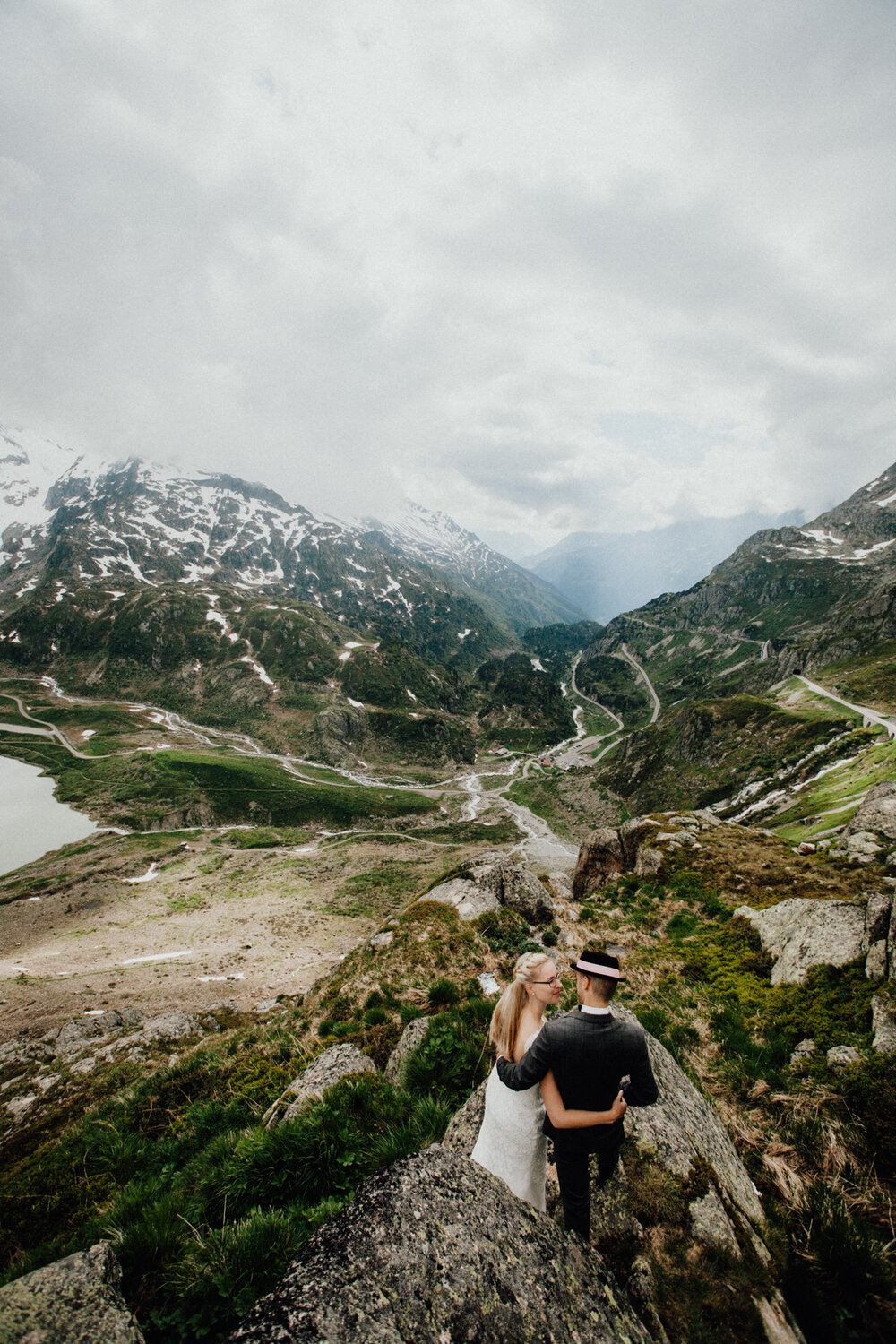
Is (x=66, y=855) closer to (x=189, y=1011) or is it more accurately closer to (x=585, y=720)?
(x=189, y=1011)

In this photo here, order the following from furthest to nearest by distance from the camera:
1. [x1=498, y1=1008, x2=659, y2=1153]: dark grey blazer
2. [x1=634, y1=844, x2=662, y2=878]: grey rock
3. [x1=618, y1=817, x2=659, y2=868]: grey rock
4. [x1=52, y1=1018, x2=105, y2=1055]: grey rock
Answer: [x1=618, y1=817, x2=659, y2=868]: grey rock, [x1=634, y1=844, x2=662, y2=878]: grey rock, [x1=52, y1=1018, x2=105, y2=1055]: grey rock, [x1=498, y1=1008, x2=659, y2=1153]: dark grey blazer

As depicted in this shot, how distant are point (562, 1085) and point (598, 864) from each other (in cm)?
2731

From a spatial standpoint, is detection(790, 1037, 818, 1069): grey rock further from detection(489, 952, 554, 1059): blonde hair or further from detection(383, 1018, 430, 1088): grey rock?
detection(489, 952, 554, 1059): blonde hair

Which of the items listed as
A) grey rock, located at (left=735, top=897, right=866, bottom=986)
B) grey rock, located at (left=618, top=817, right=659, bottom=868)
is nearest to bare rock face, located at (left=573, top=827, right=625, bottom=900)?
grey rock, located at (left=618, top=817, right=659, bottom=868)

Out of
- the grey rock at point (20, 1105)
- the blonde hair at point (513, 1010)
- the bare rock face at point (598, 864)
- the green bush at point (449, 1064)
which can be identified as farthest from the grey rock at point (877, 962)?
the grey rock at point (20, 1105)

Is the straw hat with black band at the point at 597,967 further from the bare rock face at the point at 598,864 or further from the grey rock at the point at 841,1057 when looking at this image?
the bare rock face at the point at 598,864

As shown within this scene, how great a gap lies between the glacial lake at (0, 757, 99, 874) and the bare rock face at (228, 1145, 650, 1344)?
3646 inches

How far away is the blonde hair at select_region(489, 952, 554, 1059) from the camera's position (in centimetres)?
496

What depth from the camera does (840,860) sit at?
18516mm

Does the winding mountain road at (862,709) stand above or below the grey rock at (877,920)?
below

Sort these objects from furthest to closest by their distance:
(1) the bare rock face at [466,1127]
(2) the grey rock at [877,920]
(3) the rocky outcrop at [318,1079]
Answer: (2) the grey rock at [877,920], (3) the rocky outcrop at [318,1079], (1) the bare rock face at [466,1127]

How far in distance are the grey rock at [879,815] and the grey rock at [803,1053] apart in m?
14.0

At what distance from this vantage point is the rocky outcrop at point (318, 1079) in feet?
27.2

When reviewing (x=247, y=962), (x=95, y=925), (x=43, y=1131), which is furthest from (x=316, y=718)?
(x=43, y=1131)
